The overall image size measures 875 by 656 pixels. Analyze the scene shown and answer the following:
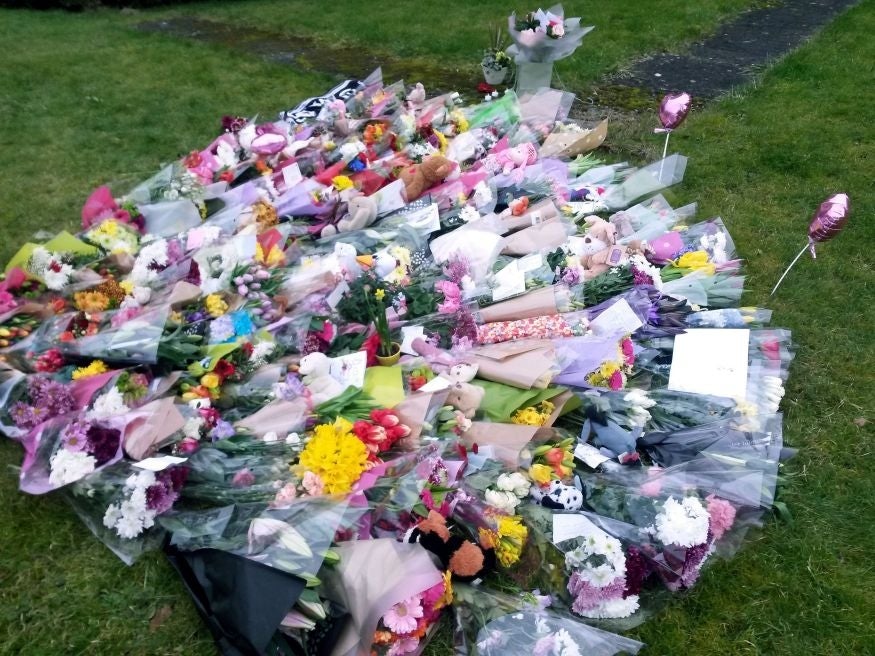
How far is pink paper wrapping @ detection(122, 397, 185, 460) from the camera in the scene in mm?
2568

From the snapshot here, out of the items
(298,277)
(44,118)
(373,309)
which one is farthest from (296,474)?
(44,118)

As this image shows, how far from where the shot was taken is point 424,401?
8.89 feet

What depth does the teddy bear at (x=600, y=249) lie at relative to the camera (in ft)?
12.0

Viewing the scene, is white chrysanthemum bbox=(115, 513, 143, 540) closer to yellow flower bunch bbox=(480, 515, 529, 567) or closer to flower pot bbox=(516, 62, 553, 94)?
yellow flower bunch bbox=(480, 515, 529, 567)

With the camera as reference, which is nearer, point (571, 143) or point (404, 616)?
point (404, 616)

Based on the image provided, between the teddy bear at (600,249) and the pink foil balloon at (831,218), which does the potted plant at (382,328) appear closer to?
the teddy bear at (600,249)

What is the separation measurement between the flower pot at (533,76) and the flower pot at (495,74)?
517mm

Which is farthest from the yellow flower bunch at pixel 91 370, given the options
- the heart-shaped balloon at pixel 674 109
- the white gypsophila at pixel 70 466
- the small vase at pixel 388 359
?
the heart-shaped balloon at pixel 674 109

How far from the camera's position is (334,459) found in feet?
7.74

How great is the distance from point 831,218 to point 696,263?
71cm

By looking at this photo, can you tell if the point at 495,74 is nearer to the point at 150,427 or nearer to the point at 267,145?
the point at 267,145

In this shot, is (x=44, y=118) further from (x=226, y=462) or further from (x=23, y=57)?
(x=226, y=462)

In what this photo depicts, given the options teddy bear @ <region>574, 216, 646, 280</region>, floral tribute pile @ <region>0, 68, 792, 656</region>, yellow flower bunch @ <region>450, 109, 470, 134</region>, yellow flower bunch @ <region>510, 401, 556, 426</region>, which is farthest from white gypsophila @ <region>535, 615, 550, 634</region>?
yellow flower bunch @ <region>450, 109, 470, 134</region>

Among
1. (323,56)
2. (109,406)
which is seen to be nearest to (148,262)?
(109,406)
